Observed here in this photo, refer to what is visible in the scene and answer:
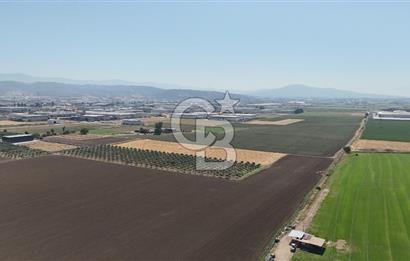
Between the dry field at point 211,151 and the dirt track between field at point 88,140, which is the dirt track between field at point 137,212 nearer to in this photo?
the dry field at point 211,151

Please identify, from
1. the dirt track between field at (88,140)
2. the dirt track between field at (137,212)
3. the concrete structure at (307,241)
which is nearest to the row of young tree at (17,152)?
the dirt track between field at (137,212)

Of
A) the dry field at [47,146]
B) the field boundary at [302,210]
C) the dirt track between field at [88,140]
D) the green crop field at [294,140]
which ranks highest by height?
the green crop field at [294,140]

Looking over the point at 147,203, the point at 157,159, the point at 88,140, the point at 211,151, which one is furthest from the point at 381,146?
the point at 88,140

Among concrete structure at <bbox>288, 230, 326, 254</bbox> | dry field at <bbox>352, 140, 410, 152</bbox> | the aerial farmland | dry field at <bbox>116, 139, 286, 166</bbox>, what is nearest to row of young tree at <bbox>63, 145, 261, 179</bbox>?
the aerial farmland

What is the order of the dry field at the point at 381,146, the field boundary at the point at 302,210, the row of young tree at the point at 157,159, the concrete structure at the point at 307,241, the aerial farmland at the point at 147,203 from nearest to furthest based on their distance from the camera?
the aerial farmland at the point at 147,203, the concrete structure at the point at 307,241, the field boundary at the point at 302,210, the row of young tree at the point at 157,159, the dry field at the point at 381,146

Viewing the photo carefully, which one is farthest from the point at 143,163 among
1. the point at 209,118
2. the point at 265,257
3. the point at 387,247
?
the point at 209,118
